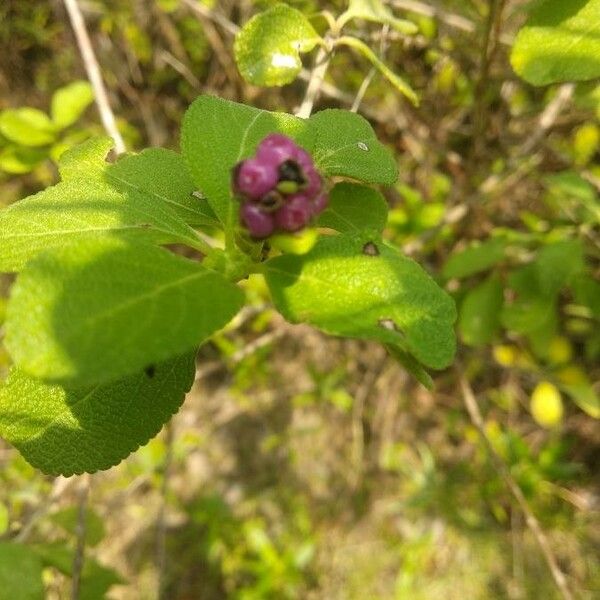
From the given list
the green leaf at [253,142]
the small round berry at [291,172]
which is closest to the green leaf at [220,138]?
the green leaf at [253,142]

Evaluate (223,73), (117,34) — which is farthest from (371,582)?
(117,34)

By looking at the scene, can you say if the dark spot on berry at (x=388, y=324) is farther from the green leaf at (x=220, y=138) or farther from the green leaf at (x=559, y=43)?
the green leaf at (x=559, y=43)

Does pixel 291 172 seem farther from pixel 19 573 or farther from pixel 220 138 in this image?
pixel 19 573

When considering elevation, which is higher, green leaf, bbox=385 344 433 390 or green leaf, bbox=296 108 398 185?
green leaf, bbox=296 108 398 185

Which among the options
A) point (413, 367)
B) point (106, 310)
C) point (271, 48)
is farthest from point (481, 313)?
point (106, 310)

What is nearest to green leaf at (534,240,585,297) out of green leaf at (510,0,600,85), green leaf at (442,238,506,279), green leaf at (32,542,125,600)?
green leaf at (442,238,506,279)

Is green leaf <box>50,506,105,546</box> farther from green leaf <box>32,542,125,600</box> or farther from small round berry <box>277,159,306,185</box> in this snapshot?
small round berry <box>277,159,306,185</box>
